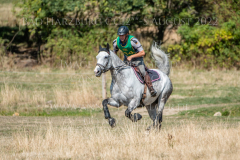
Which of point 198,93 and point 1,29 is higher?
point 1,29

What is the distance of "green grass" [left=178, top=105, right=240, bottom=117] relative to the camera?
13523 millimetres

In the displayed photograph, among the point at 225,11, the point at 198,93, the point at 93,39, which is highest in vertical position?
the point at 225,11

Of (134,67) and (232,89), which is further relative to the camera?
(232,89)

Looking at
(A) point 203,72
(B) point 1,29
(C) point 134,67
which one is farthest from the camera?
(B) point 1,29

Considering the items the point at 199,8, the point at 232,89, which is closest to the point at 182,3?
the point at 199,8

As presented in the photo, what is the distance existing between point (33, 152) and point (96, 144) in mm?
1328

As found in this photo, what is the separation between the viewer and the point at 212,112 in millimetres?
13781

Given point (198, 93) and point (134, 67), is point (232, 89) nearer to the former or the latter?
point (198, 93)

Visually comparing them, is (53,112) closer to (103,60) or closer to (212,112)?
→ (212,112)

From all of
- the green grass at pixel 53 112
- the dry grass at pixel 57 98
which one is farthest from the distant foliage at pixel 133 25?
the green grass at pixel 53 112

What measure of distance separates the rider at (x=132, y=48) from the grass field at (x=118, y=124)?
3.87ft

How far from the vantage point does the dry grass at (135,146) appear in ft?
23.1

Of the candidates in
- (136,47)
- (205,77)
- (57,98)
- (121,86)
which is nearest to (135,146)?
(121,86)

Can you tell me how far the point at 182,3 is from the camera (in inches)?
1031
